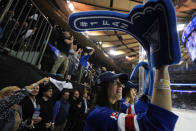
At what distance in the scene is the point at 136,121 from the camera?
1.58 ft

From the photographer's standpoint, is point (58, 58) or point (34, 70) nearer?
point (34, 70)

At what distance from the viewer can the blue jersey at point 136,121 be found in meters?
0.42

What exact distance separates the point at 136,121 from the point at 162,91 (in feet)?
0.51

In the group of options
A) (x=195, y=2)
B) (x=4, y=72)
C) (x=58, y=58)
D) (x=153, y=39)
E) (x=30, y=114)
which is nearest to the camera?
(x=153, y=39)

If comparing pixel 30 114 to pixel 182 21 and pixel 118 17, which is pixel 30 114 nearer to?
pixel 118 17

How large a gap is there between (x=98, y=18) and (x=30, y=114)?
2.19 meters

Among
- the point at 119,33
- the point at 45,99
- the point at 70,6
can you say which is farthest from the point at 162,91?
the point at 119,33

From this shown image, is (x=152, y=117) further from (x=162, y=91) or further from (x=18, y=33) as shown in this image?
(x=18, y=33)

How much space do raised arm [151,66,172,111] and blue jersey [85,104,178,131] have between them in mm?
22

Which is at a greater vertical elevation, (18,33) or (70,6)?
(70,6)

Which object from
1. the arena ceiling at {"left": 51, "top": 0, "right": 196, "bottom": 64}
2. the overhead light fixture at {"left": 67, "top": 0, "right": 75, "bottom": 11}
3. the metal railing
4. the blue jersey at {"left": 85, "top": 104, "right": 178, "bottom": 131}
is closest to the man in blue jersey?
the blue jersey at {"left": 85, "top": 104, "right": 178, "bottom": 131}

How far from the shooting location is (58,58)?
12.0ft

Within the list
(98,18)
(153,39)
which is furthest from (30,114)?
(153,39)

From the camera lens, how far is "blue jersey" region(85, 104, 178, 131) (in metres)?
0.42
